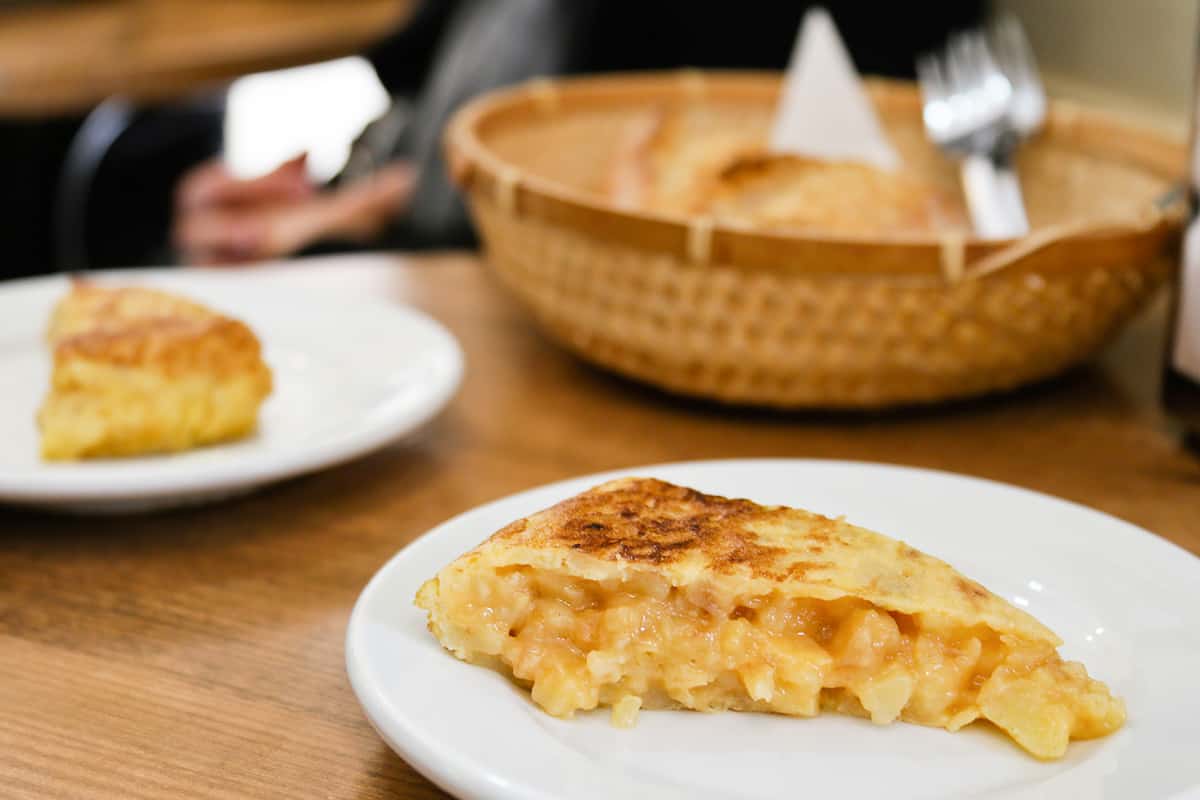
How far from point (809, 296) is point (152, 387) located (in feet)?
1.96

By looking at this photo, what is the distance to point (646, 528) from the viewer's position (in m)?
0.77

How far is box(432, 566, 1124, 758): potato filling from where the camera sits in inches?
27.3

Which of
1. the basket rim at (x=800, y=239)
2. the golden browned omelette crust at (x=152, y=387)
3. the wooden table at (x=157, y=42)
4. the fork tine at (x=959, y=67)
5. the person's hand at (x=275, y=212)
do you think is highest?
the basket rim at (x=800, y=239)

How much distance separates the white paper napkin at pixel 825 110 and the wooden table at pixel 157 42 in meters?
2.30

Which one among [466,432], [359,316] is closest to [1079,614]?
[466,432]

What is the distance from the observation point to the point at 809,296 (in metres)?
1.16

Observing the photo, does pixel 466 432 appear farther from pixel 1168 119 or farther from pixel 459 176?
pixel 1168 119

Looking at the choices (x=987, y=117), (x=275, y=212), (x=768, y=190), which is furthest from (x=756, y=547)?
(x=275, y=212)

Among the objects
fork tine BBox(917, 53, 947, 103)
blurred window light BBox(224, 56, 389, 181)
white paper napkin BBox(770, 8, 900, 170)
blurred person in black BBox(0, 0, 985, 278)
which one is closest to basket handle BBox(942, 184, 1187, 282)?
white paper napkin BBox(770, 8, 900, 170)

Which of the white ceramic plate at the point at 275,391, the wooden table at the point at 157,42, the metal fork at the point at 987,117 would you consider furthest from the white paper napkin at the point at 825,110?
the wooden table at the point at 157,42

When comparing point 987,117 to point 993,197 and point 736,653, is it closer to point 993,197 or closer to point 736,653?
point 993,197

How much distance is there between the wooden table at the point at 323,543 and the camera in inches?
29.0

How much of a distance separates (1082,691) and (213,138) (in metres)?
3.98

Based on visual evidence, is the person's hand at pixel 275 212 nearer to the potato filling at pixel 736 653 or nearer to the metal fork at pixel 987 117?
the metal fork at pixel 987 117
